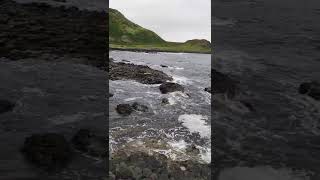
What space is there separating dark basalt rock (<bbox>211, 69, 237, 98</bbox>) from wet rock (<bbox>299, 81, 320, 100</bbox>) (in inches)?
117

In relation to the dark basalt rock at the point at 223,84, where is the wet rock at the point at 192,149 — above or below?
below

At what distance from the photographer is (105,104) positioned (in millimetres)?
20375

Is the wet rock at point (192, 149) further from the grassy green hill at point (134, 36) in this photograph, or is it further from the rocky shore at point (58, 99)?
the grassy green hill at point (134, 36)

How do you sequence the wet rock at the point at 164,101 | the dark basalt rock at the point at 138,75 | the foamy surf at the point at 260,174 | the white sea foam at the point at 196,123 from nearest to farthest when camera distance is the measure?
the foamy surf at the point at 260,174 < the white sea foam at the point at 196,123 < the wet rock at the point at 164,101 < the dark basalt rock at the point at 138,75

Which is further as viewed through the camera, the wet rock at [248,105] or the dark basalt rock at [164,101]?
the dark basalt rock at [164,101]

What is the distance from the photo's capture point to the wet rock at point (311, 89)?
19781 millimetres

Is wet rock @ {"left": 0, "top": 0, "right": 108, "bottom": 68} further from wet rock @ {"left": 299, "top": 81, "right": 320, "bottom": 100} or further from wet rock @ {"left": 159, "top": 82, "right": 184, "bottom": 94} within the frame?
wet rock @ {"left": 159, "top": 82, "right": 184, "bottom": 94}

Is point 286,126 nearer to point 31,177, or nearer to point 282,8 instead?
point 282,8

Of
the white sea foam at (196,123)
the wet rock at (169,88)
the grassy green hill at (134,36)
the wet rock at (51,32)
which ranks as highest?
the grassy green hill at (134,36)

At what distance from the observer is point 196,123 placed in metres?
28.5

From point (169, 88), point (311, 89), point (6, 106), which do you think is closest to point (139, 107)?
point (169, 88)

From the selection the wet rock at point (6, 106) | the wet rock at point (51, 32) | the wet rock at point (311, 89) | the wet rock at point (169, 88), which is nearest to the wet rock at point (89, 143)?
the wet rock at point (6, 106)

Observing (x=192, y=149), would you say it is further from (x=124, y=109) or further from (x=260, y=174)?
(x=124, y=109)

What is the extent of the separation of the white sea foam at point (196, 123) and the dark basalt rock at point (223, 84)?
540 cm
